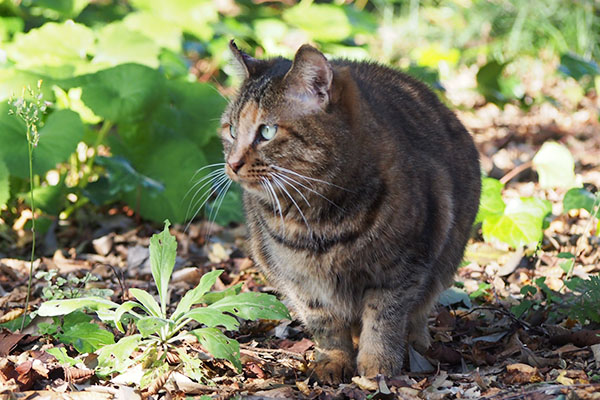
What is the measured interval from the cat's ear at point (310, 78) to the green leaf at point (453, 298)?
120 centimetres

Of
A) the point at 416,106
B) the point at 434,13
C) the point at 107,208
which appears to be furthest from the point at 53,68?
the point at 434,13

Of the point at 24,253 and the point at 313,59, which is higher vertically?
the point at 313,59

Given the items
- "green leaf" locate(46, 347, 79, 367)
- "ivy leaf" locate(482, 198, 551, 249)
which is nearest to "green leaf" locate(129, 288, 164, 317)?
"green leaf" locate(46, 347, 79, 367)

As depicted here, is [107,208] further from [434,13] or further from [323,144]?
[434,13]

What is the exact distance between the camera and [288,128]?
252 cm

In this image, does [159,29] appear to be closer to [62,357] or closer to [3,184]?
[3,184]

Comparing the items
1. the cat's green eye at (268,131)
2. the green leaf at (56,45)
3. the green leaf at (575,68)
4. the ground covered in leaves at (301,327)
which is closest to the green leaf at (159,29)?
the green leaf at (56,45)

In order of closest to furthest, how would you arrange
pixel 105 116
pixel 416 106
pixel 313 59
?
1. pixel 313 59
2. pixel 416 106
3. pixel 105 116

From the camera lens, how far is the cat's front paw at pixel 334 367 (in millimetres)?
2645

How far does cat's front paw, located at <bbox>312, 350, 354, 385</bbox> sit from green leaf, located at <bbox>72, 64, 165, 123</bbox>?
70.2 inches

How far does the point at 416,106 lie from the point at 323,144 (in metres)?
0.78

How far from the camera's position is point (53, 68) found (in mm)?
4043

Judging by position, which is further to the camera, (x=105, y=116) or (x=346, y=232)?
(x=105, y=116)

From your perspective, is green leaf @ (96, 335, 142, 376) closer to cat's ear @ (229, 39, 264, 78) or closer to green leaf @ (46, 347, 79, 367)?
green leaf @ (46, 347, 79, 367)
